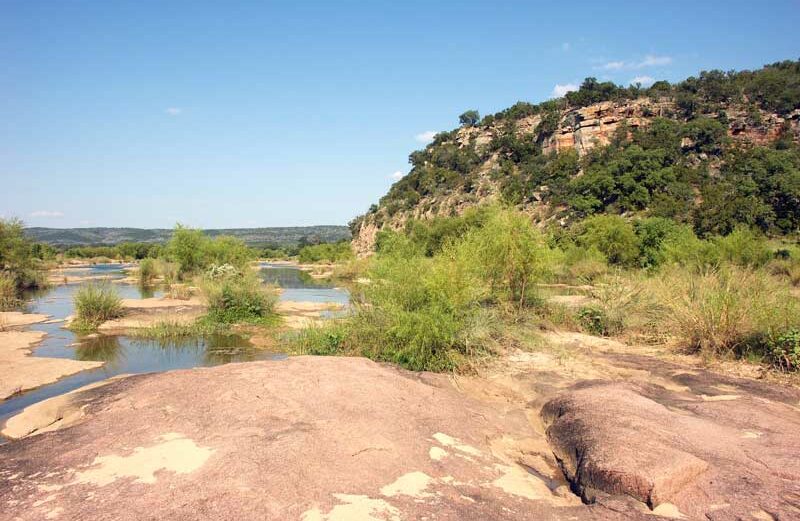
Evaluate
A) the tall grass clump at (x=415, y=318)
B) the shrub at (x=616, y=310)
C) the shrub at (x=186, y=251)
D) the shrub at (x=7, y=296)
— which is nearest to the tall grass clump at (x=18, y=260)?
the shrub at (x=7, y=296)

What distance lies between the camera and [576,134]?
66438 mm

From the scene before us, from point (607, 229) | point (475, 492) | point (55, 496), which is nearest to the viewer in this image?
point (55, 496)

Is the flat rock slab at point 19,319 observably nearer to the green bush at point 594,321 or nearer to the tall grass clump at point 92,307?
the tall grass clump at point 92,307

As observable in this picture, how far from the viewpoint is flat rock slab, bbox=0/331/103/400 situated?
34.8 ft

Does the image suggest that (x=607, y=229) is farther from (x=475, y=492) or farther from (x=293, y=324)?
(x=475, y=492)

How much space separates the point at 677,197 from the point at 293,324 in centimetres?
3932

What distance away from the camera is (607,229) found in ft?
123

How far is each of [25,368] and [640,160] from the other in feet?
170

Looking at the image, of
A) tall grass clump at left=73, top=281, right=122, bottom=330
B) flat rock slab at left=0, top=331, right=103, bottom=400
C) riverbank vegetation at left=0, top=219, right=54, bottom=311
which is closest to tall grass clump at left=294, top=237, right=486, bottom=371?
flat rock slab at left=0, top=331, right=103, bottom=400

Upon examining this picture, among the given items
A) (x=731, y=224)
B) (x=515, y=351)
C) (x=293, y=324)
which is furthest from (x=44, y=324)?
(x=731, y=224)

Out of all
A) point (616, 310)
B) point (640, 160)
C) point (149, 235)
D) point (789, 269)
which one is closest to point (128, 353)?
point (616, 310)

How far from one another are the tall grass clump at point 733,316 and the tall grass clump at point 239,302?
576 inches

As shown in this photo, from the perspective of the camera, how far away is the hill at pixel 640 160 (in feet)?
139

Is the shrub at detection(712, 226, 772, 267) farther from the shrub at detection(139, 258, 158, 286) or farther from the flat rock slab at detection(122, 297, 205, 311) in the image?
the shrub at detection(139, 258, 158, 286)
